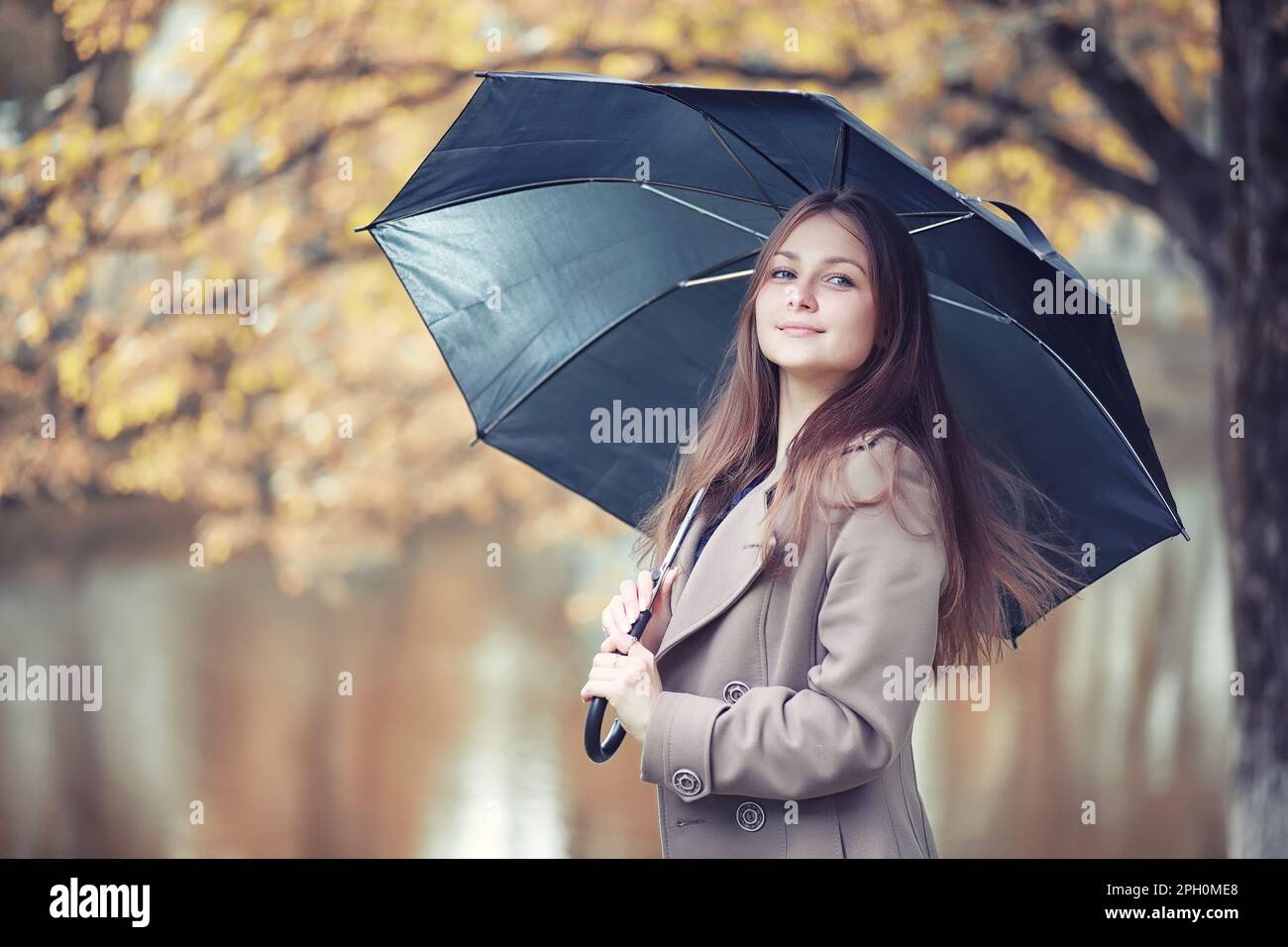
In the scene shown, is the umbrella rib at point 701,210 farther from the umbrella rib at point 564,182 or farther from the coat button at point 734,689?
the coat button at point 734,689

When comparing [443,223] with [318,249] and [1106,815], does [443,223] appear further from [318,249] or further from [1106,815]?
[1106,815]

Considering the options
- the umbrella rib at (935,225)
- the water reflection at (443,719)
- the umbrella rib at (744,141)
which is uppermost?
the umbrella rib at (744,141)

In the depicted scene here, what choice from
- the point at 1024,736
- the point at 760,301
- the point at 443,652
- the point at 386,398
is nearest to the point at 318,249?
the point at 386,398

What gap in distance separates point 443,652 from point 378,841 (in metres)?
3.03

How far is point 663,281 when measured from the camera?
6.99 ft

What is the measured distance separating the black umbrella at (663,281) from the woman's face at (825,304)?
119 millimetres

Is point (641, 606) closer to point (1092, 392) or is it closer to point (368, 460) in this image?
point (1092, 392)

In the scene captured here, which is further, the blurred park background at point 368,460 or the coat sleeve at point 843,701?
the blurred park background at point 368,460

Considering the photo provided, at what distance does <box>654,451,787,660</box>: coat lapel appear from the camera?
1.64m

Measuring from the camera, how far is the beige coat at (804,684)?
1.49 metres

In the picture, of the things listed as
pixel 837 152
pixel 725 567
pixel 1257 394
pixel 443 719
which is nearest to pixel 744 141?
pixel 837 152

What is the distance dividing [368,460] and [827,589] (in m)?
5.08

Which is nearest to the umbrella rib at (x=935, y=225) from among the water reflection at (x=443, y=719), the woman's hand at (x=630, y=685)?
the woman's hand at (x=630, y=685)
